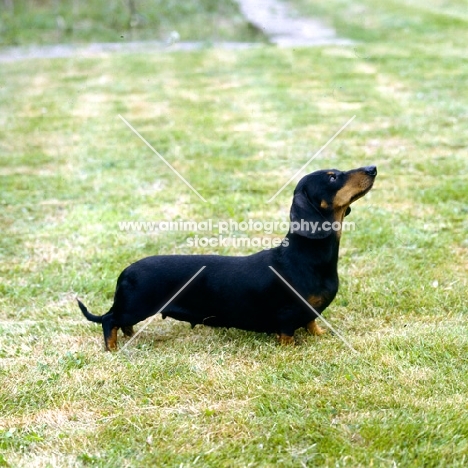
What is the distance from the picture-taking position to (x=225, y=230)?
552cm

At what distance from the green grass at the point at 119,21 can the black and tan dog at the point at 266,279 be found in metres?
12.3

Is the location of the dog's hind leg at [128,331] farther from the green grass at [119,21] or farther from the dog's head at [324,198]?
the green grass at [119,21]

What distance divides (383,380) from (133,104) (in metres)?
7.56

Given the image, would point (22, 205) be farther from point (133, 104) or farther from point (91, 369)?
point (133, 104)

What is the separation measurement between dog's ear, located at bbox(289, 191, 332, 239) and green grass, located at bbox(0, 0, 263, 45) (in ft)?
40.5

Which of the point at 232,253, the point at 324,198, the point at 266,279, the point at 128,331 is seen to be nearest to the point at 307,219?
the point at 324,198

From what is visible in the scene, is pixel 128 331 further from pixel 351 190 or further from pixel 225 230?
pixel 225 230

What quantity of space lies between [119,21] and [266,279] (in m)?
14.5

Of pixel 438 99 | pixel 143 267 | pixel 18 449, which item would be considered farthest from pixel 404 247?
pixel 438 99

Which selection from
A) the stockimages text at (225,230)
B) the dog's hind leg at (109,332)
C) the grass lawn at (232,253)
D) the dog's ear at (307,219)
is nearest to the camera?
the grass lawn at (232,253)

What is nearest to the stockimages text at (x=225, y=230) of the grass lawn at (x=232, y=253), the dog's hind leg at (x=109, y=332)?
the grass lawn at (x=232, y=253)

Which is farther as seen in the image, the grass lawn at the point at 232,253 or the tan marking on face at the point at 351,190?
the tan marking on face at the point at 351,190

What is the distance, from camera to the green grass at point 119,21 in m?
15.6

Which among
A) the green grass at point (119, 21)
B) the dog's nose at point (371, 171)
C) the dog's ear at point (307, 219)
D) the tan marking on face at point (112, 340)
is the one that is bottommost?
the green grass at point (119, 21)
